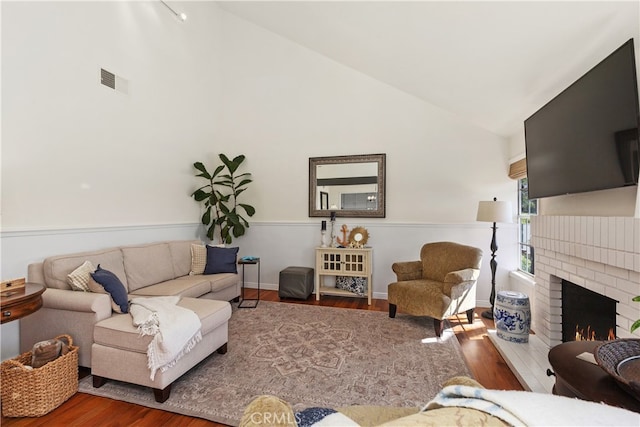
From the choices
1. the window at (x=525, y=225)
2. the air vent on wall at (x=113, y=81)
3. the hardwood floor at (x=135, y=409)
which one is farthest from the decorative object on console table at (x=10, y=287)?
the window at (x=525, y=225)

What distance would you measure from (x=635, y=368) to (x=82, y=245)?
3948 mm

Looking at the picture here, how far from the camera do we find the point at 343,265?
12.9 ft

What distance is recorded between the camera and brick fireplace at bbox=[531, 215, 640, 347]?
1479 millimetres

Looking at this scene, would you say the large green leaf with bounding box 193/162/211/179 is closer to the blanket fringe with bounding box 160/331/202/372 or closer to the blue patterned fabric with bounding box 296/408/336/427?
the blanket fringe with bounding box 160/331/202/372

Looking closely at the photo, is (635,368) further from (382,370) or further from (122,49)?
(122,49)

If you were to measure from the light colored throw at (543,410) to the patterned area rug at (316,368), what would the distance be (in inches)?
62.5

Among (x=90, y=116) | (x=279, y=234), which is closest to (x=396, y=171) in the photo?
(x=279, y=234)

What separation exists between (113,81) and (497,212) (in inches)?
177

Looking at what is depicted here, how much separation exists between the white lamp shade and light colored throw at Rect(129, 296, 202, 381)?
122 inches

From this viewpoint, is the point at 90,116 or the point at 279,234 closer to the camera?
the point at 90,116

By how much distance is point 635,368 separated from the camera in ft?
3.37

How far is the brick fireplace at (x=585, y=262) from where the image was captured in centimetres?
148

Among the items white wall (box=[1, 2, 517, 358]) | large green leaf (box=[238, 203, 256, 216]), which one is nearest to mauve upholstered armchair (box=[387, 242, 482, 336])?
white wall (box=[1, 2, 517, 358])

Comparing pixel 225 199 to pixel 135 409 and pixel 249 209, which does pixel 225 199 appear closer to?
pixel 249 209
